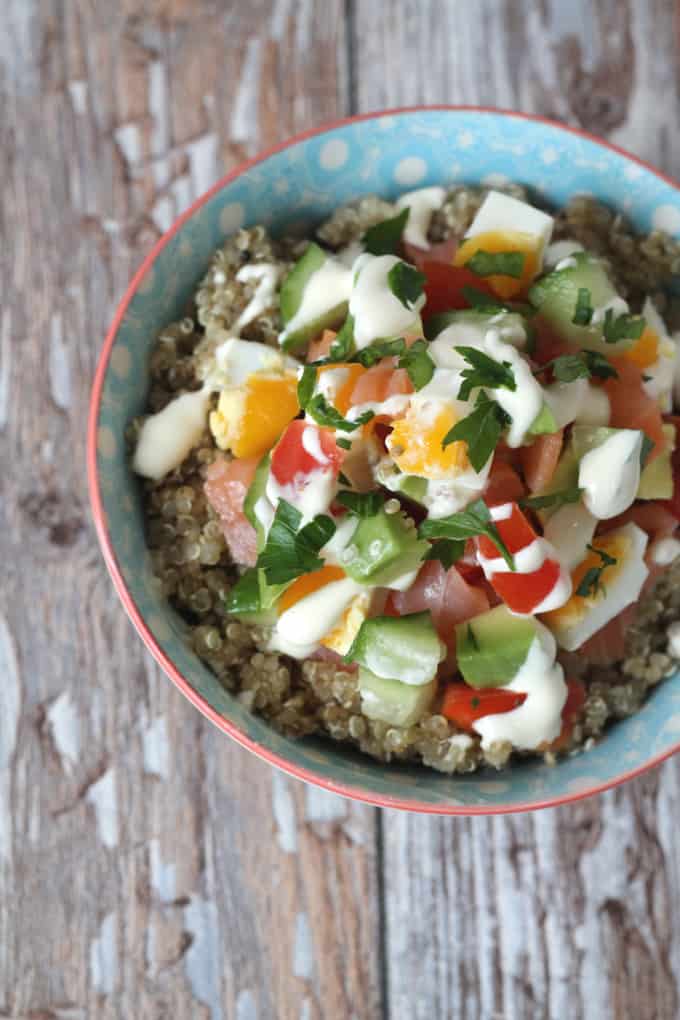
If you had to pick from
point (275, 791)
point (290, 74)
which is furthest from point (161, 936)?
point (290, 74)

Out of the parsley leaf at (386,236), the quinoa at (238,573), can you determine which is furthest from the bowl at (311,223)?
the parsley leaf at (386,236)

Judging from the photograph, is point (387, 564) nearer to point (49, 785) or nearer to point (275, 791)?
point (275, 791)

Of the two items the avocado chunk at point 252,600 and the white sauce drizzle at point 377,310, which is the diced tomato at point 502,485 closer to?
the white sauce drizzle at point 377,310

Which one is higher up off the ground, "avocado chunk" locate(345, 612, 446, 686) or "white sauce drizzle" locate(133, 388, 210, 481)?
"white sauce drizzle" locate(133, 388, 210, 481)

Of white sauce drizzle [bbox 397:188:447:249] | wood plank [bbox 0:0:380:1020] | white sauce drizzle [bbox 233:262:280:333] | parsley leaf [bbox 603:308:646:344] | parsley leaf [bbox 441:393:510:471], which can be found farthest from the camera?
wood plank [bbox 0:0:380:1020]

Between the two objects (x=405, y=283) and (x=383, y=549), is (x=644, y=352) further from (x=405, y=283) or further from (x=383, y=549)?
(x=383, y=549)

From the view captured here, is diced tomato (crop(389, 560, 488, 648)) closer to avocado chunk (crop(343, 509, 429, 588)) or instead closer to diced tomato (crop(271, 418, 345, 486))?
avocado chunk (crop(343, 509, 429, 588))

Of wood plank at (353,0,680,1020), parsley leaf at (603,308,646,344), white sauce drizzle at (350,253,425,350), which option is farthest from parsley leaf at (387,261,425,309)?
wood plank at (353,0,680,1020)
